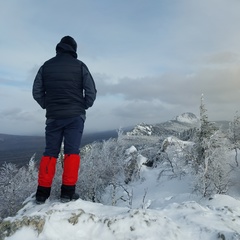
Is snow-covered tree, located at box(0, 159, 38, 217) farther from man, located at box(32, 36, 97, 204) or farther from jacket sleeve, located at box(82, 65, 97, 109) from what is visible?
jacket sleeve, located at box(82, 65, 97, 109)

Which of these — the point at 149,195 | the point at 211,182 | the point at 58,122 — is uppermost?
the point at 58,122

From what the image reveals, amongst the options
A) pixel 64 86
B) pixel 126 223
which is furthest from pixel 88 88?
pixel 126 223

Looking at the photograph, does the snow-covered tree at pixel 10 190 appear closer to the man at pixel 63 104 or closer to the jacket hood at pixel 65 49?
the man at pixel 63 104

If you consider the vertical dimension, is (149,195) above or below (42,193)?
below

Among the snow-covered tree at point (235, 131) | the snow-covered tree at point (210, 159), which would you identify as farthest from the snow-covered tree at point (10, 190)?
the snow-covered tree at point (235, 131)

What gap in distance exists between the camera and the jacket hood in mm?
7176

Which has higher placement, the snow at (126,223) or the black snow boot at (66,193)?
the black snow boot at (66,193)

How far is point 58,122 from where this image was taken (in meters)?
7.00

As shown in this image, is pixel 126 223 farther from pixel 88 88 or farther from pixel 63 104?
pixel 88 88

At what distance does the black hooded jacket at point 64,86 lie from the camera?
699 centimetres

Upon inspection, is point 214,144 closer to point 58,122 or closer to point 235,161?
point 235,161

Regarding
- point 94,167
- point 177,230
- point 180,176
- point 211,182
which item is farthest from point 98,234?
point 180,176

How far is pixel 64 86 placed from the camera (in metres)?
6.99

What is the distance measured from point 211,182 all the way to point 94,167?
1429 cm
